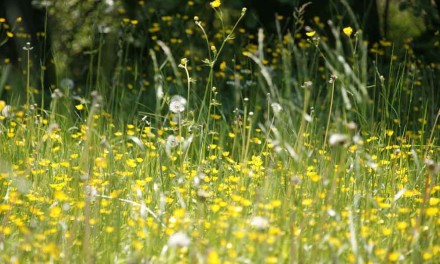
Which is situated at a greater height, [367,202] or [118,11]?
[367,202]

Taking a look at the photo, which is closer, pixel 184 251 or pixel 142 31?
pixel 184 251

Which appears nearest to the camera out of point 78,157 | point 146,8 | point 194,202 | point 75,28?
point 194,202

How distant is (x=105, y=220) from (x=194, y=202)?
36 centimetres

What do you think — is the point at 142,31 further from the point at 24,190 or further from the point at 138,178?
the point at 24,190

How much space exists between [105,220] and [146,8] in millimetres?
3347

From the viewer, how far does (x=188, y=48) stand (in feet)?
18.7

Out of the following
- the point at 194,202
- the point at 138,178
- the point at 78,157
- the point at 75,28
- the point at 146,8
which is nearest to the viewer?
the point at 194,202

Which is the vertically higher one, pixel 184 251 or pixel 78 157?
pixel 184 251

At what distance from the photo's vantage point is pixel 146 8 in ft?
19.1

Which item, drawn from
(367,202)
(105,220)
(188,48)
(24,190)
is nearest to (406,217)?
(367,202)

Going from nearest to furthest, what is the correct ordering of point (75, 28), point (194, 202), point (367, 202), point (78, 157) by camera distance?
point (367, 202) → point (194, 202) → point (78, 157) → point (75, 28)

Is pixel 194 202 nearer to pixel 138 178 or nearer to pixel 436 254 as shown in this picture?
pixel 138 178

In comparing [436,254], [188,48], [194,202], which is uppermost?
[436,254]

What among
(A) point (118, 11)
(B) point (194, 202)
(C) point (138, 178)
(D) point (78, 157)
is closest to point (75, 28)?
(A) point (118, 11)
